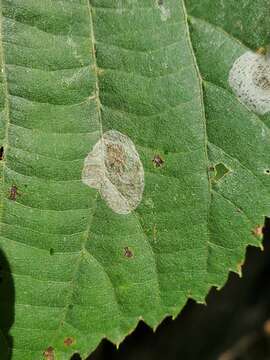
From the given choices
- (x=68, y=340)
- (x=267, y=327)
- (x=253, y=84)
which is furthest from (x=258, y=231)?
(x=267, y=327)

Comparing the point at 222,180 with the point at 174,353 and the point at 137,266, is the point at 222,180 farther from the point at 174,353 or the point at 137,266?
the point at 174,353

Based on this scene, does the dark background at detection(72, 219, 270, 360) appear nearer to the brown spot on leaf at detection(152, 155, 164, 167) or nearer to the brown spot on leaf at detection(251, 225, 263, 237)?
the brown spot on leaf at detection(251, 225, 263, 237)

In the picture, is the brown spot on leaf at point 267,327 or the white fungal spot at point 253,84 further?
the brown spot on leaf at point 267,327

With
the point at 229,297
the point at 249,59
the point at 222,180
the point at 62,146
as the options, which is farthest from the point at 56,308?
the point at 229,297

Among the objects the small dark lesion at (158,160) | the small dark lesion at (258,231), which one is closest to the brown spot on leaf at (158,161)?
the small dark lesion at (158,160)

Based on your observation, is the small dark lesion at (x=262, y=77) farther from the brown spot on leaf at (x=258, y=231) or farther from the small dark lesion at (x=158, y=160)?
the brown spot on leaf at (x=258, y=231)

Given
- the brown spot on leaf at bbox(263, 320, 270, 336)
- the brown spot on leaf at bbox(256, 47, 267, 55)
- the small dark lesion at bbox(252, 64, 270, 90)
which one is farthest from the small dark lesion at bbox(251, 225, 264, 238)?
the brown spot on leaf at bbox(263, 320, 270, 336)
